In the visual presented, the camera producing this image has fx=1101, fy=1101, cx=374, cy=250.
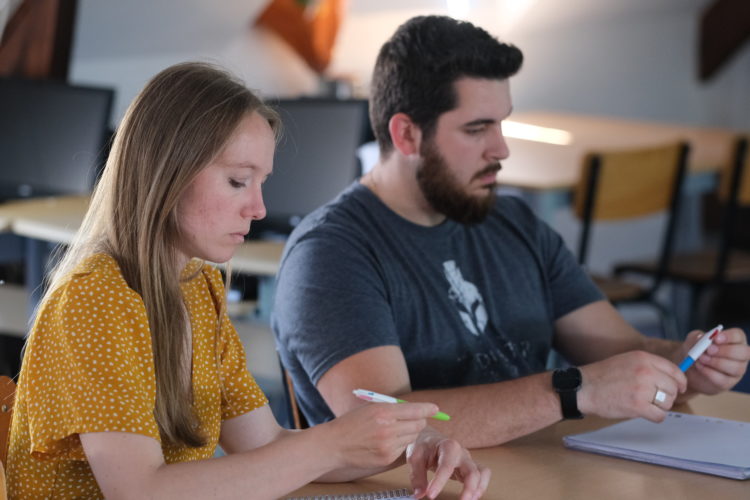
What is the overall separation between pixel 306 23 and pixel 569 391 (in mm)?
3649

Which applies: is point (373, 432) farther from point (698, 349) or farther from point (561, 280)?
point (561, 280)

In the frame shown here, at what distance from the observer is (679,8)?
5758mm

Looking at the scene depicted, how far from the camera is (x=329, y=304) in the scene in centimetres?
159

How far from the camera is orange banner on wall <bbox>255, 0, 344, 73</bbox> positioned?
4840 mm

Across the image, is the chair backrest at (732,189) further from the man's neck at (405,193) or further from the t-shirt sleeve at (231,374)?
the t-shirt sleeve at (231,374)

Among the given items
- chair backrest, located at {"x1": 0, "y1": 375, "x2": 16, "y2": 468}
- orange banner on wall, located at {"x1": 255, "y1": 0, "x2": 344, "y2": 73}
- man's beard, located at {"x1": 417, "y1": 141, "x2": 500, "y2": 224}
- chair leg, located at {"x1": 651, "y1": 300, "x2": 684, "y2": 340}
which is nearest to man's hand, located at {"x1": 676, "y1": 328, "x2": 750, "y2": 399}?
man's beard, located at {"x1": 417, "y1": 141, "x2": 500, "y2": 224}

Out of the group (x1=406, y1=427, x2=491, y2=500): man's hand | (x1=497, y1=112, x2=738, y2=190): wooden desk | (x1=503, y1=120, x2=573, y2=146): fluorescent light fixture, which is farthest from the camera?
(x1=503, y1=120, x2=573, y2=146): fluorescent light fixture

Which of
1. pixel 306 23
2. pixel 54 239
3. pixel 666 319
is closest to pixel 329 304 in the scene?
pixel 54 239

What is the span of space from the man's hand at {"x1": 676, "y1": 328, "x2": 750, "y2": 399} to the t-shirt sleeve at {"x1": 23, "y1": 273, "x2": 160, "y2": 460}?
0.86m

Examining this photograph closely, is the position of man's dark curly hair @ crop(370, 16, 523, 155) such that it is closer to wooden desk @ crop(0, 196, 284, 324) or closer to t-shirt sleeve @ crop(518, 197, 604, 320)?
t-shirt sleeve @ crop(518, 197, 604, 320)

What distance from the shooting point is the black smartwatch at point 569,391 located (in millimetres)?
1477

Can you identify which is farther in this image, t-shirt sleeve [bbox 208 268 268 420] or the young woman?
t-shirt sleeve [bbox 208 268 268 420]

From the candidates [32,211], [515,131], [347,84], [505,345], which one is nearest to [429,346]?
[505,345]

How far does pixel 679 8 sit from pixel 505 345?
446cm
